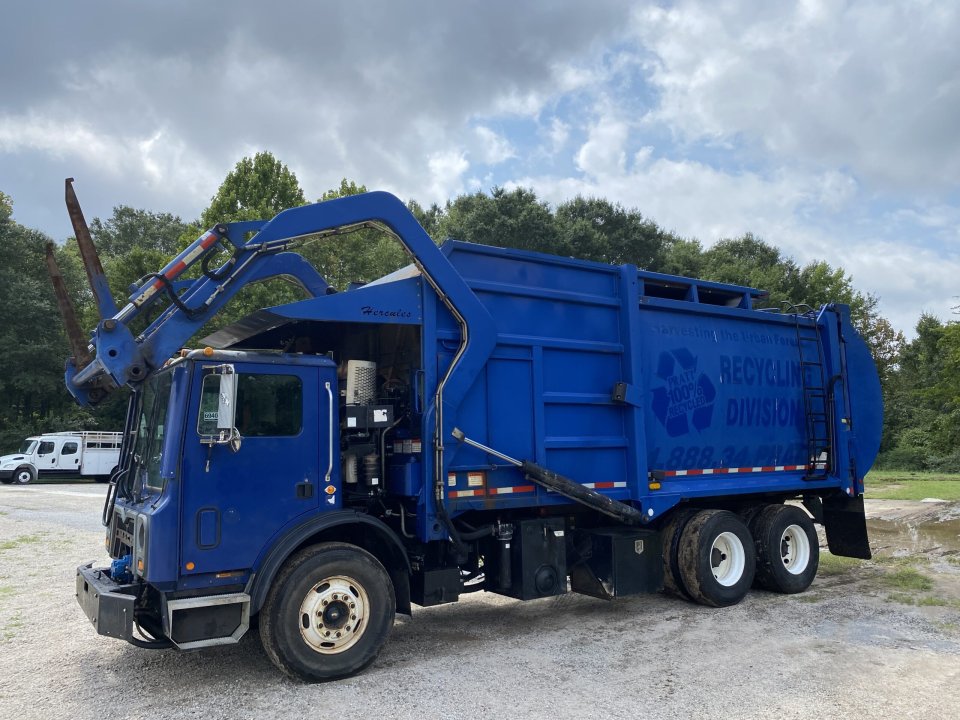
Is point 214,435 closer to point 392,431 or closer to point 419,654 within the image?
point 392,431

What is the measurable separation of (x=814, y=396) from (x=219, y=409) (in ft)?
24.6

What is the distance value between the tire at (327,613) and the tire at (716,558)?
359cm

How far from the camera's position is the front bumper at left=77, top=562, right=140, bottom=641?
531 centimetres

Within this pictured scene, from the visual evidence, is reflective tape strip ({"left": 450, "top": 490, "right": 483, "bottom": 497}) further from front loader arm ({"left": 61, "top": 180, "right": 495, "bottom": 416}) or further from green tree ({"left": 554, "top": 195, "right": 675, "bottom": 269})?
green tree ({"left": 554, "top": 195, "right": 675, "bottom": 269})

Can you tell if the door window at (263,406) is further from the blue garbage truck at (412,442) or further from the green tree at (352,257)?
the green tree at (352,257)

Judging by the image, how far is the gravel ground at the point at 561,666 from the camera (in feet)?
17.0

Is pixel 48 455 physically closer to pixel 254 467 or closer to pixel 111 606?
pixel 111 606

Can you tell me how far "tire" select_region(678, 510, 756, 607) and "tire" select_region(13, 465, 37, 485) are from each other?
30061 mm

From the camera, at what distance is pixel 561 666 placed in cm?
614

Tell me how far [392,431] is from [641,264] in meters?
35.8

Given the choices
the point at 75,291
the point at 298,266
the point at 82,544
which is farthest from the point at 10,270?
the point at 298,266

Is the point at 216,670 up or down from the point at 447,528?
down

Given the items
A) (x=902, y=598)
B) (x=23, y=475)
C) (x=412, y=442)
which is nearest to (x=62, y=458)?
(x=23, y=475)

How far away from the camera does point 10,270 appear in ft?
125
